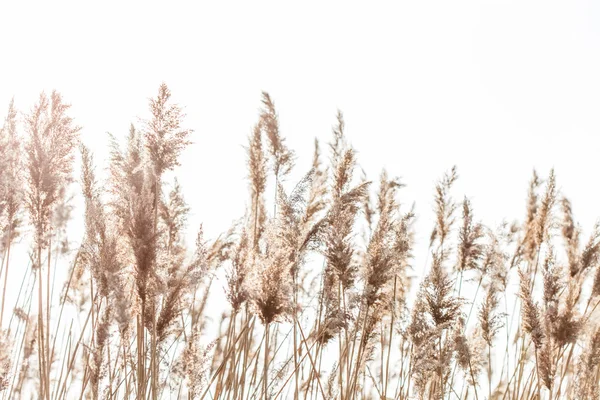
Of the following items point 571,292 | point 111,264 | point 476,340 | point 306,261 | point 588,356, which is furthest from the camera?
point 476,340

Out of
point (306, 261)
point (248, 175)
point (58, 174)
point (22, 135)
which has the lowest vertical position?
point (306, 261)

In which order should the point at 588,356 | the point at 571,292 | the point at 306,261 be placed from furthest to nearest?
the point at 588,356 < the point at 571,292 < the point at 306,261

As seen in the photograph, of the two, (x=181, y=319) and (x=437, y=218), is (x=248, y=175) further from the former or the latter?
(x=437, y=218)

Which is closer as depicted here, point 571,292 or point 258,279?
point 258,279

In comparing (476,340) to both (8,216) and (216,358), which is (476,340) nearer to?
(216,358)

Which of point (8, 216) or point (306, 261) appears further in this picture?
point (306, 261)

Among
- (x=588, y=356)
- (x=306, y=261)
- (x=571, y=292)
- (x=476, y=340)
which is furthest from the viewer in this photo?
(x=476, y=340)

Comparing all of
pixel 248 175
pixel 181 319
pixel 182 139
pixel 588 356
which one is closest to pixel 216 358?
pixel 181 319

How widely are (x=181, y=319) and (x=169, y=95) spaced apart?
1.67 metres

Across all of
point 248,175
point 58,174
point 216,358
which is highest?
point 248,175

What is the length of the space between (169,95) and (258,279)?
950 mm

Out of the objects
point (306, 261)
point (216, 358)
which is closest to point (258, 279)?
point (306, 261)

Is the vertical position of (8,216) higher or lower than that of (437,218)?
lower

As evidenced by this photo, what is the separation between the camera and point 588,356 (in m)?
4.38
